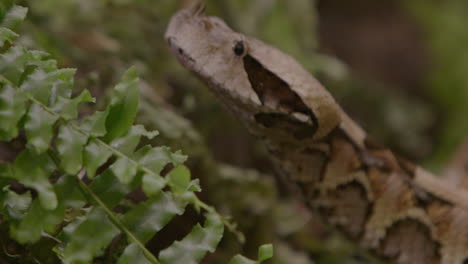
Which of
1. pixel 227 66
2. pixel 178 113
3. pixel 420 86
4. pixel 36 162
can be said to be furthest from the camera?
pixel 420 86

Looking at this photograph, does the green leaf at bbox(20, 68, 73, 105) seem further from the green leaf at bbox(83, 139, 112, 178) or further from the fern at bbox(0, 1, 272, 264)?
the green leaf at bbox(83, 139, 112, 178)

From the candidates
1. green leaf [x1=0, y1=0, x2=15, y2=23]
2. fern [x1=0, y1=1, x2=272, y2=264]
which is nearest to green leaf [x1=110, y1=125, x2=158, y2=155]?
fern [x1=0, y1=1, x2=272, y2=264]

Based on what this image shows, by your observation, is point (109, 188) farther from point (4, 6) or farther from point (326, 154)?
point (326, 154)

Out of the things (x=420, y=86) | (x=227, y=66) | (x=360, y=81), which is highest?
(x=420, y=86)

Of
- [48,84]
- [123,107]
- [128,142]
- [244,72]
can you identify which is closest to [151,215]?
[128,142]

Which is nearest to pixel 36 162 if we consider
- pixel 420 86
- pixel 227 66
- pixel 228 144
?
pixel 227 66

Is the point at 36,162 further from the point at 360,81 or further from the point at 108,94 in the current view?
the point at 360,81

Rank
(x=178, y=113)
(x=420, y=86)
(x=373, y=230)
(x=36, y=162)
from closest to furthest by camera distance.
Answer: (x=36, y=162) → (x=373, y=230) → (x=178, y=113) → (x=420, y=86)
